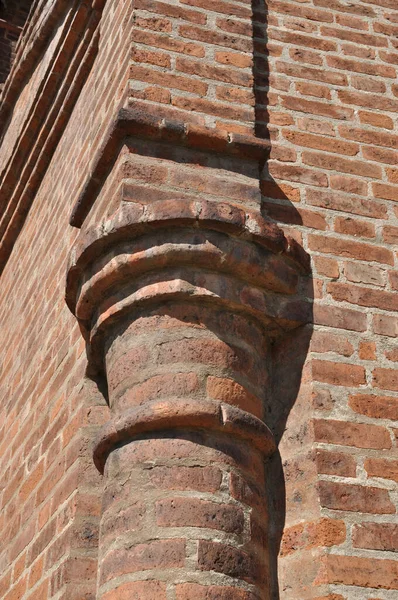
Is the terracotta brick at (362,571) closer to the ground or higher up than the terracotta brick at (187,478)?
closer to the ground

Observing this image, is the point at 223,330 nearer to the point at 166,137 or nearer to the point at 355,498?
the point at 355,498

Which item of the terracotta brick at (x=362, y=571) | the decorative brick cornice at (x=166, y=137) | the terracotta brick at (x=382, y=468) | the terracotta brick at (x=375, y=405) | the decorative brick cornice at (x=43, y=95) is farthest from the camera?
the decorative brick cornice at (x=43, y=95)

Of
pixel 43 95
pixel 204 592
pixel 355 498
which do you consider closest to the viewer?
pixel 204 592

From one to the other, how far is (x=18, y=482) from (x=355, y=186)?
1.90m

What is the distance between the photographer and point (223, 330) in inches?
97.1

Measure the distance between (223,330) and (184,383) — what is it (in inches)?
9.7

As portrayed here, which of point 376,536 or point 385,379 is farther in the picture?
point 385,379

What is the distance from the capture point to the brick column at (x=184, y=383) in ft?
6.93

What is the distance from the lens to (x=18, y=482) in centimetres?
348

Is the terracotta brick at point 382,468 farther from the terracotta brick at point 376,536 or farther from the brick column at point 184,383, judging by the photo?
the brick column at point 184,383

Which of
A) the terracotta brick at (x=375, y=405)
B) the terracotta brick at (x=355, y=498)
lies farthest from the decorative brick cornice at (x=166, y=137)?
the terracotta brick at (x=355, y=498)

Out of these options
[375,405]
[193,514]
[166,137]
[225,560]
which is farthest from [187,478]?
[166,137]

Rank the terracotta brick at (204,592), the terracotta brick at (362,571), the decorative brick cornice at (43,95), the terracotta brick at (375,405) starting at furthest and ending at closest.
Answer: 1. the decorative brick cornice at (43,95)
2. the terracotta brick at (375,405)
3. the terracotta brick at (362,571)
4. the terracotta brick at (204,592)

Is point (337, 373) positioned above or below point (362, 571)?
above
